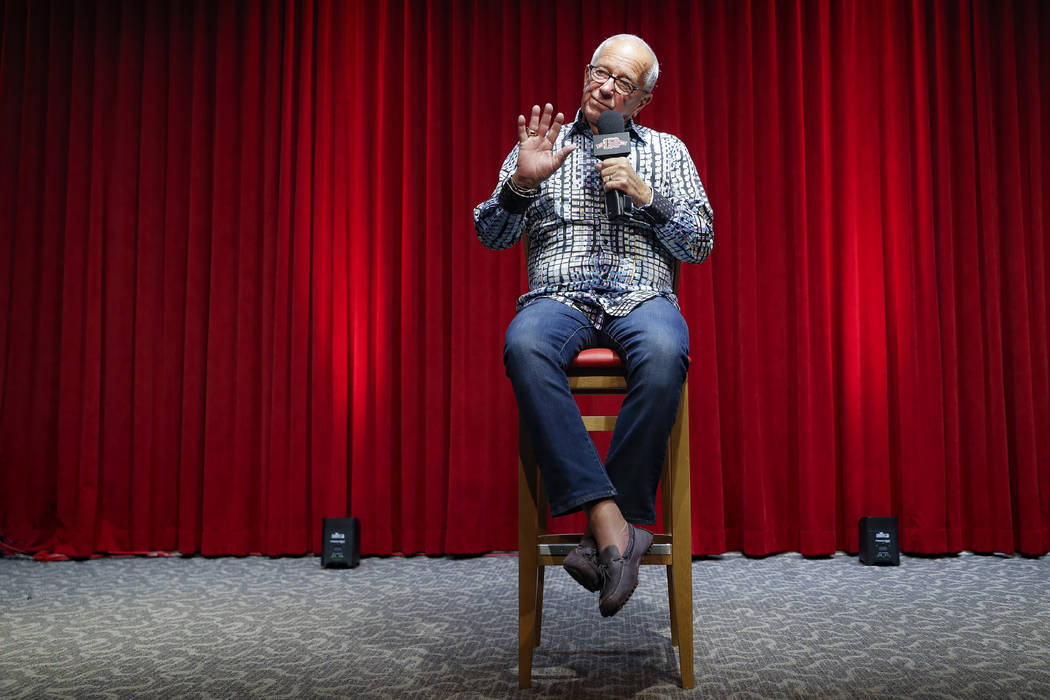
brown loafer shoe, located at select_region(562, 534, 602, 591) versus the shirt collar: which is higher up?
the shirt collar

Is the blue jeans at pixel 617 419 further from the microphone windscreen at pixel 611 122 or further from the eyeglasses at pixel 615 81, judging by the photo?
the eyeglasses at pixel 615 81

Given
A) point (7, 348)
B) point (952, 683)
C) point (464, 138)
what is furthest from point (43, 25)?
point (952, 683)

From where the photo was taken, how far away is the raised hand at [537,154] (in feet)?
4.97

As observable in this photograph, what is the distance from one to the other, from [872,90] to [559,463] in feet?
8.02

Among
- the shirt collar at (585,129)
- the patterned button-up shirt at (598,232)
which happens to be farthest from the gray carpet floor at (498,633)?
the shirt collar at (585,129)

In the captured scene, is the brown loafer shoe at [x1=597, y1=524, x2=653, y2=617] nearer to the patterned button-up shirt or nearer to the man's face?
the patterned button-up shirt

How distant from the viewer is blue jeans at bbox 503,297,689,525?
1350 millimetres

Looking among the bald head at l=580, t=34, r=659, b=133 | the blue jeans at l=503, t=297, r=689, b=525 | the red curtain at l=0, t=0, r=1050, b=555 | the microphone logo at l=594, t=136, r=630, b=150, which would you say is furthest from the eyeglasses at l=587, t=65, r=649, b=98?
the red curtain at l=0, t=0, r=1050, b=555

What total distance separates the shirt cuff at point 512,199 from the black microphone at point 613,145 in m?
0.17

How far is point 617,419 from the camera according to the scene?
1.46 meters

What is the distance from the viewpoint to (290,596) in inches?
83.4

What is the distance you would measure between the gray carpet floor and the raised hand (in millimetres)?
1044

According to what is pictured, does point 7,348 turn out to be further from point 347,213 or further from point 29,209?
point 347,213

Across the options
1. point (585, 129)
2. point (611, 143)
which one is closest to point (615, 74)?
point (585, 129)
